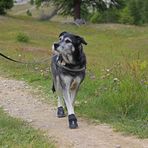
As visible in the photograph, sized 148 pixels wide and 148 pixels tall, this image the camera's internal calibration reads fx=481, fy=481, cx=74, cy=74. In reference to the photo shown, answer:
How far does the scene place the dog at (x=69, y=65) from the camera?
8.23m

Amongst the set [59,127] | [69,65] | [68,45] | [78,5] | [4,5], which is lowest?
[78,5]

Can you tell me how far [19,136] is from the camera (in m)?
7.87

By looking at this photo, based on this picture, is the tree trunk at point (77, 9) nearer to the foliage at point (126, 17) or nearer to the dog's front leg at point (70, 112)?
the foliage at point (126, 17)

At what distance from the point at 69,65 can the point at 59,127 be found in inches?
44.3

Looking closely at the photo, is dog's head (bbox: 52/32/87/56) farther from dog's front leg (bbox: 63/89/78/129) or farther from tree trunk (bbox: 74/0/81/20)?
tree trunk (bbox: 74/0/81/20)

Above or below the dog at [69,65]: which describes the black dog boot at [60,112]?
below

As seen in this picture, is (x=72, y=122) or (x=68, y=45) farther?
(x=72, y=122)

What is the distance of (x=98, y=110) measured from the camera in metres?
9.70

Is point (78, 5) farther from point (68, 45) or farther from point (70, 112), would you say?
point (68, 45)

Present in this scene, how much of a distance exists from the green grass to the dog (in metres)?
0.79

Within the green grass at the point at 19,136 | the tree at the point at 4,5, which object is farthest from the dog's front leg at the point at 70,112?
the tree at the point at 4,5

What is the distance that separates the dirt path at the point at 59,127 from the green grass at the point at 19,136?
0.68ft

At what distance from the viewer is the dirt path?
296 inches

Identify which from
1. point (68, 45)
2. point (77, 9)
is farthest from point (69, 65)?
point (77, 9)
